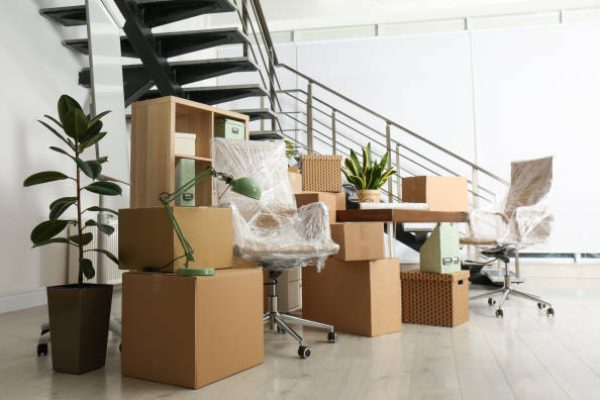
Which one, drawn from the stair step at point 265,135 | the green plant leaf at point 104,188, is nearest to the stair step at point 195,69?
the stair step at point 265,135

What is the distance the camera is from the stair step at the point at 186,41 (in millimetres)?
3049

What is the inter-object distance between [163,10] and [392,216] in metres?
1.90

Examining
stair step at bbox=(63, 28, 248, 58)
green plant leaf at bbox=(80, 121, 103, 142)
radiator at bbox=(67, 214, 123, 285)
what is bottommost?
radiator at bbox=(67, 214, 123, 285)

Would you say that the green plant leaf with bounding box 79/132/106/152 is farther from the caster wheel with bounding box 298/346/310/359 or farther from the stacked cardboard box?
the caster wheel with bounding box 298/346/310/359

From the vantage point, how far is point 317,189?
9.28ft

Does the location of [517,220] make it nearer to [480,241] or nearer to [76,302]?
[480,241]

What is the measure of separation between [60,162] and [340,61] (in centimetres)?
336

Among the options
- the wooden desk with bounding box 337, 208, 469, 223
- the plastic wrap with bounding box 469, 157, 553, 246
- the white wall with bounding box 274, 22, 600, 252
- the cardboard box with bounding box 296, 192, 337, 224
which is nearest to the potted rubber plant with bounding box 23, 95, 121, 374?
the cardboard box with bounding box 296, 192, 337, 224

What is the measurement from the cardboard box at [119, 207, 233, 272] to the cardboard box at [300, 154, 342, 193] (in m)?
0.97

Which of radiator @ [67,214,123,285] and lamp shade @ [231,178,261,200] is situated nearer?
lamp shade @ [231,178,261,200]

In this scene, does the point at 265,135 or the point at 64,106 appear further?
the point at 265,135

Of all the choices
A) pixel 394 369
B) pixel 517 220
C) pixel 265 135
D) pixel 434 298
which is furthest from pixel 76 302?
pixel 517 220

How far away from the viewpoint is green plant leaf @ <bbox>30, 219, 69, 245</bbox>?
5.87 feet

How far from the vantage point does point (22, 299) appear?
304 centimetres
